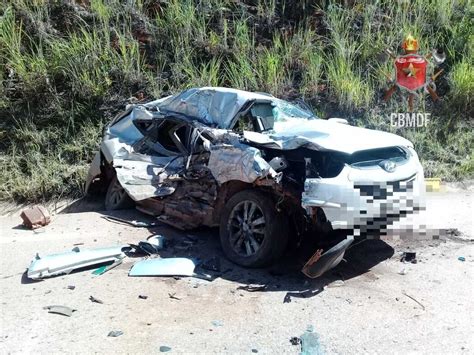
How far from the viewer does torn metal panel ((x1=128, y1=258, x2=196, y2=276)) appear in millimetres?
A: 5168

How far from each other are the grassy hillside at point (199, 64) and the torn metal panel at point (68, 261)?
3.40m

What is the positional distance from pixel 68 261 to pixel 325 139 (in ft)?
9.03

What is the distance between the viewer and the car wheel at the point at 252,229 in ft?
16.4

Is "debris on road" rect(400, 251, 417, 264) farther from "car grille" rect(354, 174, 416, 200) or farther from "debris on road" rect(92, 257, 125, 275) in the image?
"debris on road" rect(92, 257, 125, 275)

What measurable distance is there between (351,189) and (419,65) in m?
6.69

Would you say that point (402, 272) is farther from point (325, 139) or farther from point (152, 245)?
point (152, 245)

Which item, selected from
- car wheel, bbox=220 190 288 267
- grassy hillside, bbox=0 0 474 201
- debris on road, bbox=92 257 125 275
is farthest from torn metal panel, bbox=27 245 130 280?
grassy hillside, bbox=0 0 474 201

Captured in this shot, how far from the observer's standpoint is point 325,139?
16.2ft

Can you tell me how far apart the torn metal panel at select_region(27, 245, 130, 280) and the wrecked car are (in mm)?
1020

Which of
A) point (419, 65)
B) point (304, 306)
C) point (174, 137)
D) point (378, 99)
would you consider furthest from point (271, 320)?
point (419, 65)

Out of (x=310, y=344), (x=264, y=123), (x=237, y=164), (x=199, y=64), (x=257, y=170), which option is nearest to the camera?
(x=310, y=344)

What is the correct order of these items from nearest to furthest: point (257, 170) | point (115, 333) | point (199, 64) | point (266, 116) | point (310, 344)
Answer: point (310, 344) < point (115, 333) < point (257, 170) < point (266, 116) < point (199, 64)

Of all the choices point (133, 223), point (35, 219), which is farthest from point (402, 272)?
point (35, 219)

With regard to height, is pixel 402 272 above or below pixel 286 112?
below
